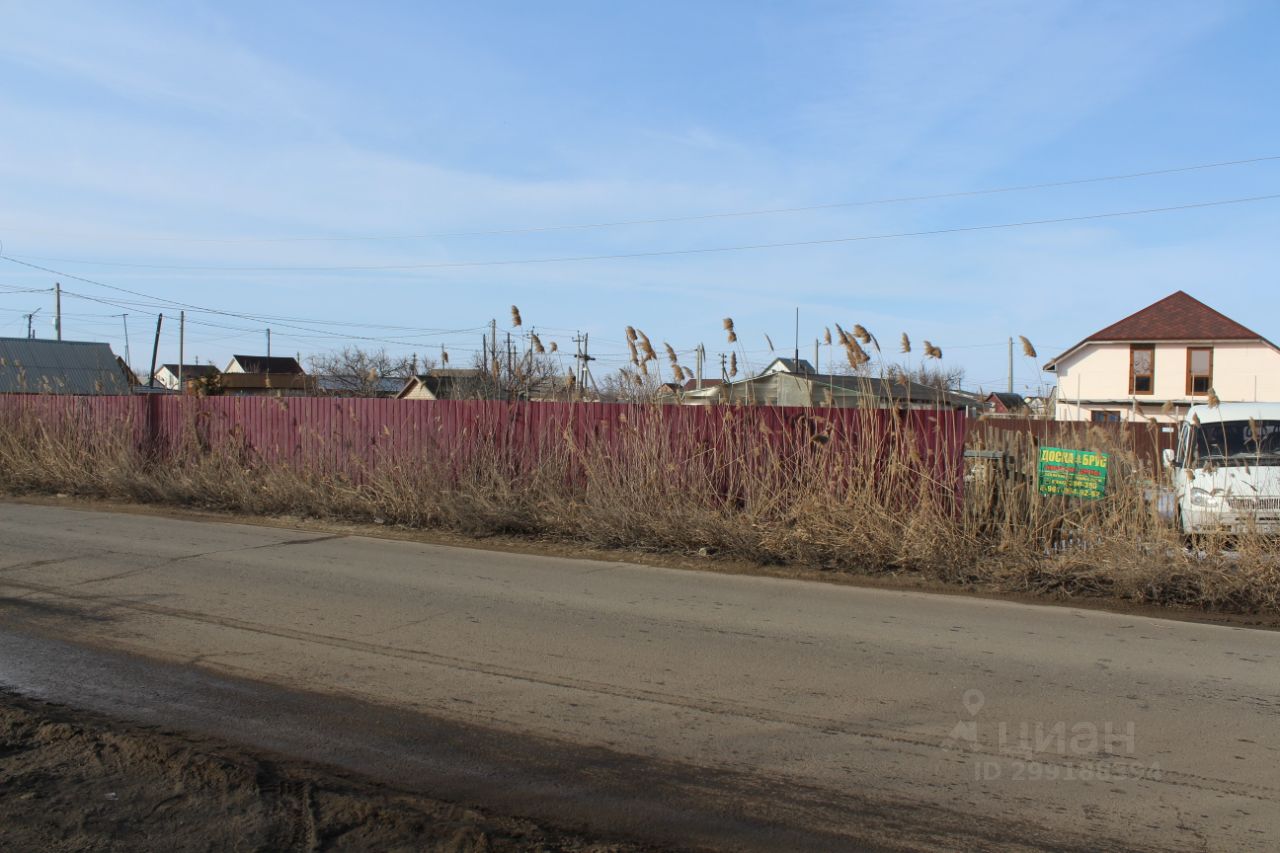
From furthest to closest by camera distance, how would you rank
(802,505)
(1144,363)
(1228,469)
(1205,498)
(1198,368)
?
(1144,363) < (1198,368) < (802,505) < (1228,469) < (1205,498)

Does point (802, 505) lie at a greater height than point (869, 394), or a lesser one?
lesser

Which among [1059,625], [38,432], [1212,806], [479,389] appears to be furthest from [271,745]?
[38,432]

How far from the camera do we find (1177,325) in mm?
44344

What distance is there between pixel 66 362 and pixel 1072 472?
4629cm

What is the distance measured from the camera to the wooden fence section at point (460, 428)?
1202cm

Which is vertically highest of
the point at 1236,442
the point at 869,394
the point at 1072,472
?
the point at 869,394

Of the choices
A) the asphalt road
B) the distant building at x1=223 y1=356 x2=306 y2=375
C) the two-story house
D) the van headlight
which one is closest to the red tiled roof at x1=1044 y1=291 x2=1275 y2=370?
the two-story house

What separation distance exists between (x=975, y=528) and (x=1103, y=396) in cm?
3954

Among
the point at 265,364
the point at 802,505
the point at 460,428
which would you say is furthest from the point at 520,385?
the point at 265,364

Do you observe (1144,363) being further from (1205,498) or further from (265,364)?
(265,364)

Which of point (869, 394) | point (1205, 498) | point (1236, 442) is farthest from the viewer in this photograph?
point (869, 394)

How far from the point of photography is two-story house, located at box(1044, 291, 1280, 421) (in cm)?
4300

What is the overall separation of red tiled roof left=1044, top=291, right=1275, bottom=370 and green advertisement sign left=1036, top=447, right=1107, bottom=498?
119 feet

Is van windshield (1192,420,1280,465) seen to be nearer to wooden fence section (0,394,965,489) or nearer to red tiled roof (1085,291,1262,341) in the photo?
wooden fence section (0,394,965,489)
